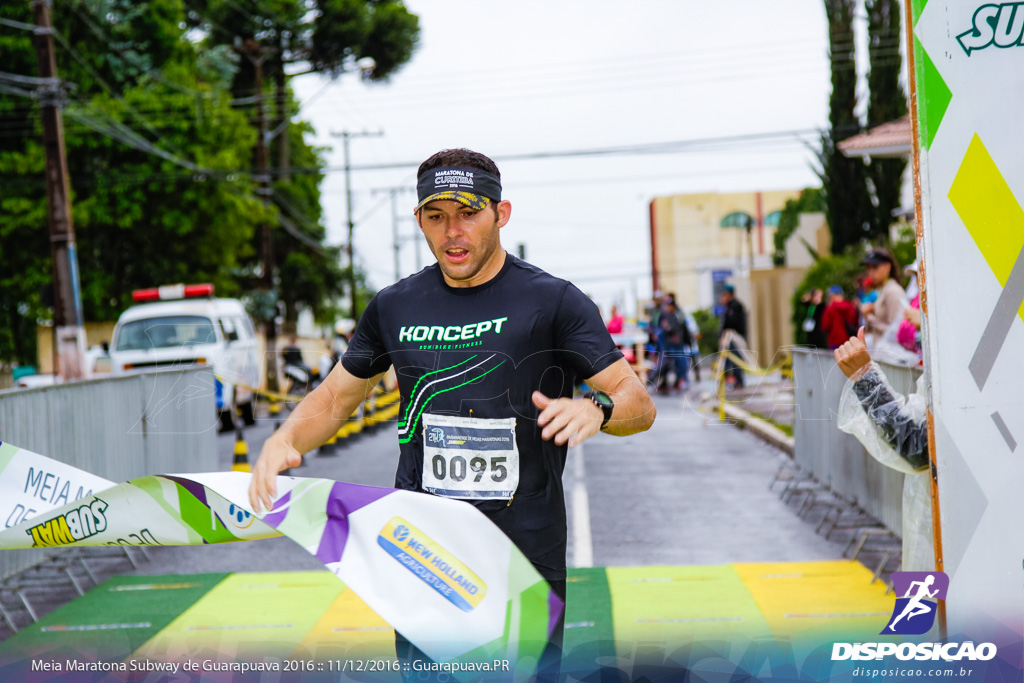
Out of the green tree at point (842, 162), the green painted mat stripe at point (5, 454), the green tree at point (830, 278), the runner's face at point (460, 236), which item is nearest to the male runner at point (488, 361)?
the runner's face at point (460, 236)

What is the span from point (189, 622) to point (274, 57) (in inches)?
1285

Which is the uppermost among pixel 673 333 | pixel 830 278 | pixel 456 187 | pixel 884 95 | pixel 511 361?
pixel 884 95

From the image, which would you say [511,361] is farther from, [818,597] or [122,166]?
[122,166]

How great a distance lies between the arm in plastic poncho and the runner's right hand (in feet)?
7.10

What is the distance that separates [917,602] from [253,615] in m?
4.20

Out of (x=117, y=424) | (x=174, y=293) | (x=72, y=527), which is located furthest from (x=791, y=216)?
(x=72, y=527)

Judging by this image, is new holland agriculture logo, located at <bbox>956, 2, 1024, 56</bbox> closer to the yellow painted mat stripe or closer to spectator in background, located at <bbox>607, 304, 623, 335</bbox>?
the yellow painted mat stripe

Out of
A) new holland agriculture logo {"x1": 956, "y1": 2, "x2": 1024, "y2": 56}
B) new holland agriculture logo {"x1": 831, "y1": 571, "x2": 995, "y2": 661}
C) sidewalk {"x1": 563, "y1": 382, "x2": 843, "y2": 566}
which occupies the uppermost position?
new holland agriculture logo {"x1": 956, "y1": 2, "x2": 1024, "y2": 56}

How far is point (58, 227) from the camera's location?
1819 cm

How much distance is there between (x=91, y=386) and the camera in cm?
782

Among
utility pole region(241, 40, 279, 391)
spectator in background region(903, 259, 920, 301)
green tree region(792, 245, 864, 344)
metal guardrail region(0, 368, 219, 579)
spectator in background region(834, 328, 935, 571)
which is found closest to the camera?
spectator in background region(834, 328, 935, 571)

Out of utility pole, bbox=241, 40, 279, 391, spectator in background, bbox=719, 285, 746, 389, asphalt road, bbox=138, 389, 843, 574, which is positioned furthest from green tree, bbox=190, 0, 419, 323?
asphalt road, bbox=138, 389, 843, 574

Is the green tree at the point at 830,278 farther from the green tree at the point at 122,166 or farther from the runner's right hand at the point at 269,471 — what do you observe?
the runner's right hand at the point at 269,471

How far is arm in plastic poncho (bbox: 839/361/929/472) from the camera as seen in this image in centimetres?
387
